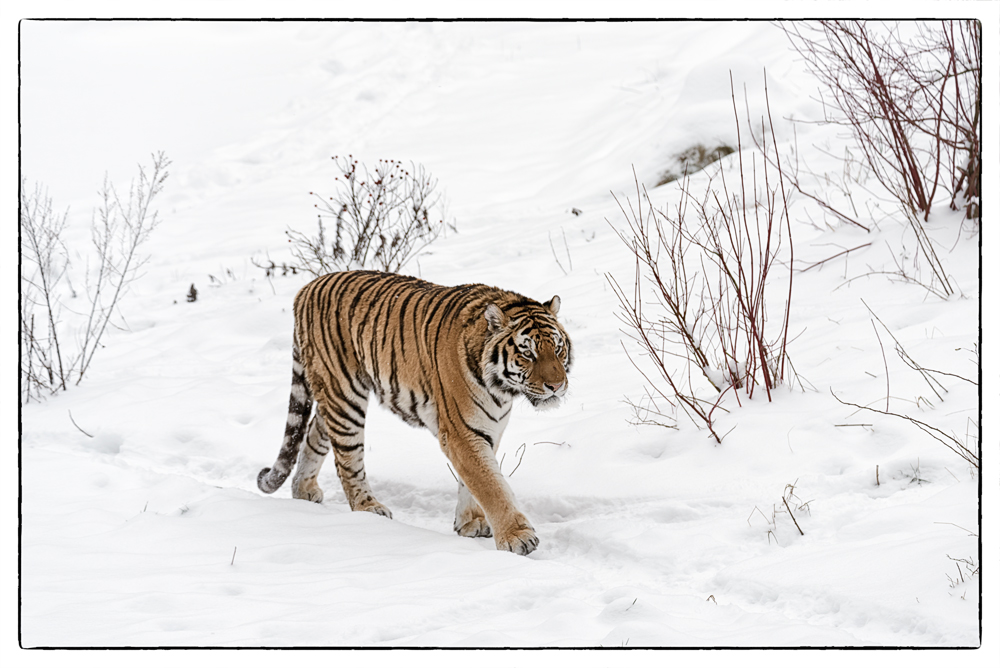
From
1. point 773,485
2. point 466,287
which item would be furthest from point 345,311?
point 773,485

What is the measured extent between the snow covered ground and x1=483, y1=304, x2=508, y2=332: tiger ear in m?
1.07

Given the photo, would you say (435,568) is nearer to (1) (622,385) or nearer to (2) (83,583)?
(2) (83,583)

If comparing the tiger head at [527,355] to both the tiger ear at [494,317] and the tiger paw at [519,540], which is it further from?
the tiger paw at [519,540]

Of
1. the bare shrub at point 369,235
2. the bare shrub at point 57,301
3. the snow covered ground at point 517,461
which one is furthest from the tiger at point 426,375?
the bare shrub at point 369,235

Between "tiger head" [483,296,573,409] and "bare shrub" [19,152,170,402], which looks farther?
"bare shrub" [19,152,170,402]

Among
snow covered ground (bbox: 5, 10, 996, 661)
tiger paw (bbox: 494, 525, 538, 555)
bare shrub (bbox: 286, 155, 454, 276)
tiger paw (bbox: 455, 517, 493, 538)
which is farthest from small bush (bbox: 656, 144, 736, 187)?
tiger paw (bbox: 494, 525, 538, 555)

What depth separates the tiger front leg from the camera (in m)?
4.03

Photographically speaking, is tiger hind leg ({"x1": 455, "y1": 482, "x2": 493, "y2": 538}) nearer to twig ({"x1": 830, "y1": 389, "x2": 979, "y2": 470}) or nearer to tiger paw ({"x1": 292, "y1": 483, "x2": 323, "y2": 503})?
tiger paw ({"x1": 292, "y1": 483, "x2": 323, "y2": 503})

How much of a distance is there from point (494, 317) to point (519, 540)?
1.07 m

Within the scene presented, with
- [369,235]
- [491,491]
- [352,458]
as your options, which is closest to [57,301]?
[369,235]

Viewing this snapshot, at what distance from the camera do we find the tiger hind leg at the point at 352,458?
493cm

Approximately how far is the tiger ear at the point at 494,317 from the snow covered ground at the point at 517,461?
107cm

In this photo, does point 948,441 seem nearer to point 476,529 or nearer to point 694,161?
point 476,529

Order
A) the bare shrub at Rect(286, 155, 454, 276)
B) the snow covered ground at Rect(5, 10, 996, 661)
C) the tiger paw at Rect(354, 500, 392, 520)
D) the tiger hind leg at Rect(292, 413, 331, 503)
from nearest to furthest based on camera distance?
the snow covered ground at Rect(5, 10, 996, 661), the tiger paw at Rect(354, 500, 392, 520), the tiger hind leg at Rect(292, 413, 331, 503), the bare shrub at Rect(286, 155, 454, 276)
